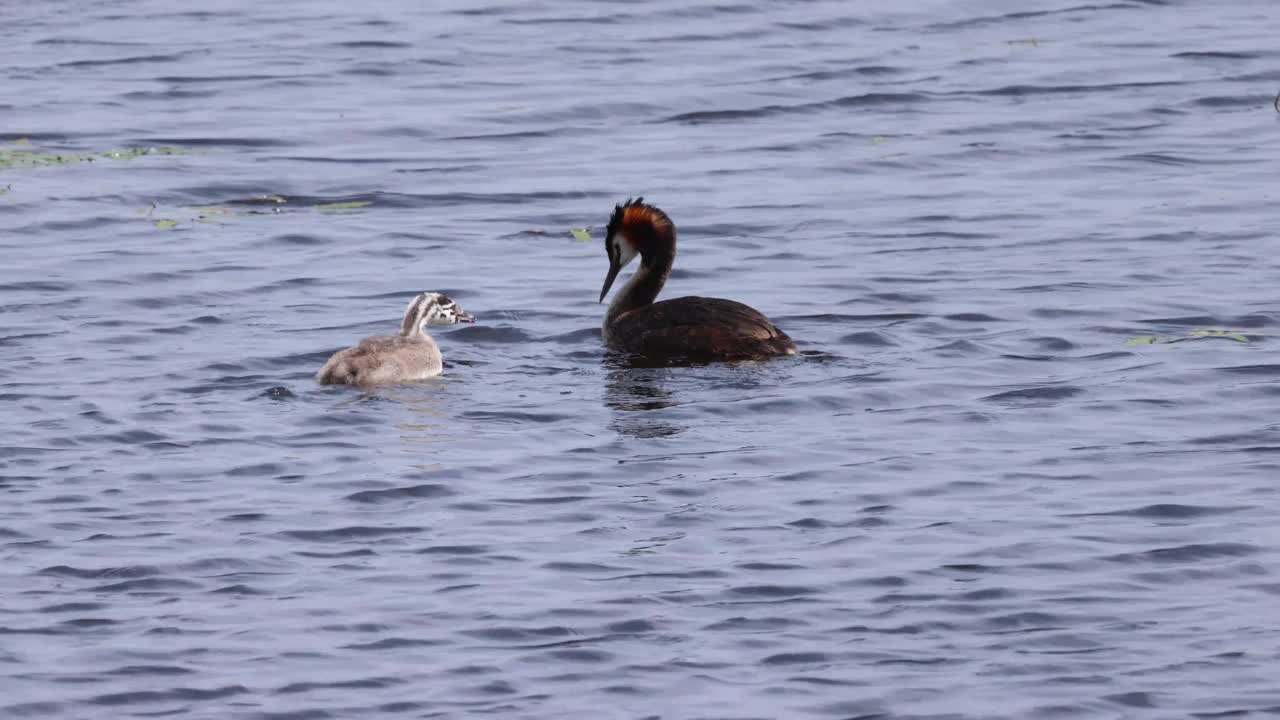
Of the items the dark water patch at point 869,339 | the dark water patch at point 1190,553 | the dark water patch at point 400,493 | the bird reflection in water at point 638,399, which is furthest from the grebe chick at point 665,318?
the dark water patch at point 1190,553

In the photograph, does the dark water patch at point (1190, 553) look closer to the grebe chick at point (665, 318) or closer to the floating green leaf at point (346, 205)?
the grebe chick at point (665, 318)

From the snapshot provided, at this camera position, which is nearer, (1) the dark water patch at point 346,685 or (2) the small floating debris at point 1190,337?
(1) the dark water patch at point 346,685

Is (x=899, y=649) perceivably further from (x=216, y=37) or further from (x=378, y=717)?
(x=216, y=37)

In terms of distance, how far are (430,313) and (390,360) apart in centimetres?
108

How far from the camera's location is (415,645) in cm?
891

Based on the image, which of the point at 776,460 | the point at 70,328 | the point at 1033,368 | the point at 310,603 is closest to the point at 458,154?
the point at 70,328

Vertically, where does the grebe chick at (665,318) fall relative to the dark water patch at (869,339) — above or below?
above

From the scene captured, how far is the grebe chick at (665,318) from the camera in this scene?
13852 mm

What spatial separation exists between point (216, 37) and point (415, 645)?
67.7ft

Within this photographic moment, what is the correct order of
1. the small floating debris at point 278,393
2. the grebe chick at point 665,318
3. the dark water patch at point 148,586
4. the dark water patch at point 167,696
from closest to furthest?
the dark water patch at point 167,696 → the dark water patch at point 148,586 → the small floating debris at point 278,393 → the grebe chick at point 665,318

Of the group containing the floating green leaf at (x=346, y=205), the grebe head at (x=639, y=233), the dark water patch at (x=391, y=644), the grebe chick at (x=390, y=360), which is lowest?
the dark water patch at (x=391, y=644)

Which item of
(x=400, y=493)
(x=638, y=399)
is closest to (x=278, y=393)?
(x=638, y=399)

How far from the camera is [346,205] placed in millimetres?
19719

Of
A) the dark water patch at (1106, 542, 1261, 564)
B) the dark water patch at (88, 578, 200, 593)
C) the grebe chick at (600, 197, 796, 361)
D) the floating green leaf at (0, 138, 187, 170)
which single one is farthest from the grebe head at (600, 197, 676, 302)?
the floating green leaf at (0, 138, 187, 170)
